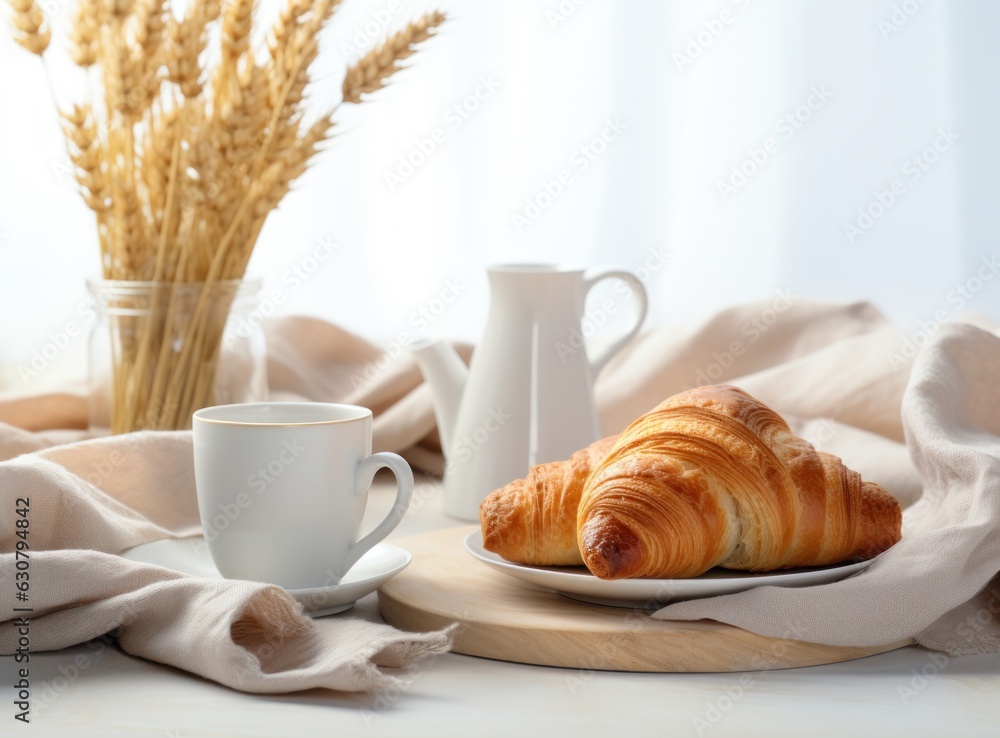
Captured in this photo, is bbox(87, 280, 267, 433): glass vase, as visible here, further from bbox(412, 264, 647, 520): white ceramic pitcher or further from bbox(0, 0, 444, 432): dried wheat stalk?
bbox(412, 264, 647, 520): white ceramic pitcher

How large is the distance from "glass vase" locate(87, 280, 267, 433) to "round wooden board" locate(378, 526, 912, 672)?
496mm

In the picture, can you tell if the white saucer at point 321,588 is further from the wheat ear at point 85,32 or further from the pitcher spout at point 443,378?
the wheat ear at point 85,32

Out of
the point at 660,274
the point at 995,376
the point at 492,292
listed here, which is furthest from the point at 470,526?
the point at 660,274

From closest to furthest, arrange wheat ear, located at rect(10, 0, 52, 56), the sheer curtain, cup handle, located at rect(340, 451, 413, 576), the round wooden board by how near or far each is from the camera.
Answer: the round wooden board
cup handle, located at rect(340, 451, 413, 576)
wheat ear, located at rect(10, 0, 52, 56)
the sheer curtain

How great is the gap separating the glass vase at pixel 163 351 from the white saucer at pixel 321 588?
27cm

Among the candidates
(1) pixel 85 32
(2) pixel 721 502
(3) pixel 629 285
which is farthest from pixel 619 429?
(1) pixel 85 32

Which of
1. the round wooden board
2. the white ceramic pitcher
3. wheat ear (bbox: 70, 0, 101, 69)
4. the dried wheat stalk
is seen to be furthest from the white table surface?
wheat ear (bbox: 70, 0, 101, 69)

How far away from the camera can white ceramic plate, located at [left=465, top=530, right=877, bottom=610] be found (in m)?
0.80

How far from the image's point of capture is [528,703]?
0.71 m

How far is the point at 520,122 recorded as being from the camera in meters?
2.20

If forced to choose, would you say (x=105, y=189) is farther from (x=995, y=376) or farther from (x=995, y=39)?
(x=995, y=39)

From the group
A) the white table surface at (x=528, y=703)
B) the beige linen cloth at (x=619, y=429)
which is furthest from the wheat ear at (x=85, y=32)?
the white table surface at (x=528, y=703)

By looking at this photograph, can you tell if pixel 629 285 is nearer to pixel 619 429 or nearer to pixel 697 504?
pixel 619 429

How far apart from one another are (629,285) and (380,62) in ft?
1.22
